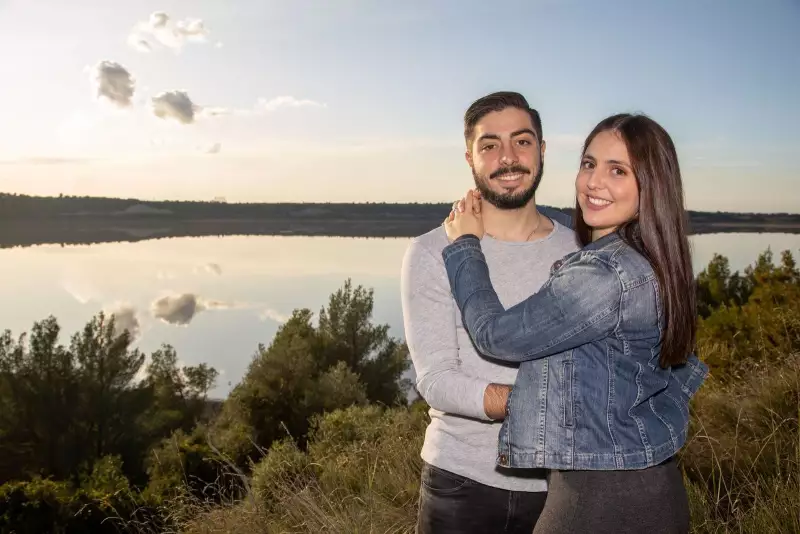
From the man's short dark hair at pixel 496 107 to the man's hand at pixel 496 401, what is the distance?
2.96 ft

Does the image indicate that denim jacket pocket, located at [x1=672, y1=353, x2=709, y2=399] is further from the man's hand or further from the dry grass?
the dry grass

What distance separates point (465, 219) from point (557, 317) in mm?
541

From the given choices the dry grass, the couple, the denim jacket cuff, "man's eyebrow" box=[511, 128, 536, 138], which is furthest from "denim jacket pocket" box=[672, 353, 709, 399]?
the dry grass

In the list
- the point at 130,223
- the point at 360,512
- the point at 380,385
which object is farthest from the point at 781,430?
the point at 130,223

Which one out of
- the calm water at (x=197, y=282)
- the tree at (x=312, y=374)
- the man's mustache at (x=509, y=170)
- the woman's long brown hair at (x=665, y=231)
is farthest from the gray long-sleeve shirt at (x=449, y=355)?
the calm water at (x=197, y=282)

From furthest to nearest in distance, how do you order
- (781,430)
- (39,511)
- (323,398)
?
1. (323,398)
2. (39,511)
3. (781,430)

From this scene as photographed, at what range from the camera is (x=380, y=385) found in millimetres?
30812

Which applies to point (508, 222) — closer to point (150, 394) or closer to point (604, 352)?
point (604, 352)

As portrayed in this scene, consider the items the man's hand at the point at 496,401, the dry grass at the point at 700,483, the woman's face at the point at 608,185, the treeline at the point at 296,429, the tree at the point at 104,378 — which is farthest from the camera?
the tree at the point at 104,378

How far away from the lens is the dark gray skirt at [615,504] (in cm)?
148

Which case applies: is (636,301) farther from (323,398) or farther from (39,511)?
(323,398)

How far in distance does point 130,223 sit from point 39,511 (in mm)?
136463

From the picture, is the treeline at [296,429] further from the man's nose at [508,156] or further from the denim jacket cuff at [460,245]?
the man's nose at [508,156]

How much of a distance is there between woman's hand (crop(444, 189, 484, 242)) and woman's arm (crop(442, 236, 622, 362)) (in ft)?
1.04
